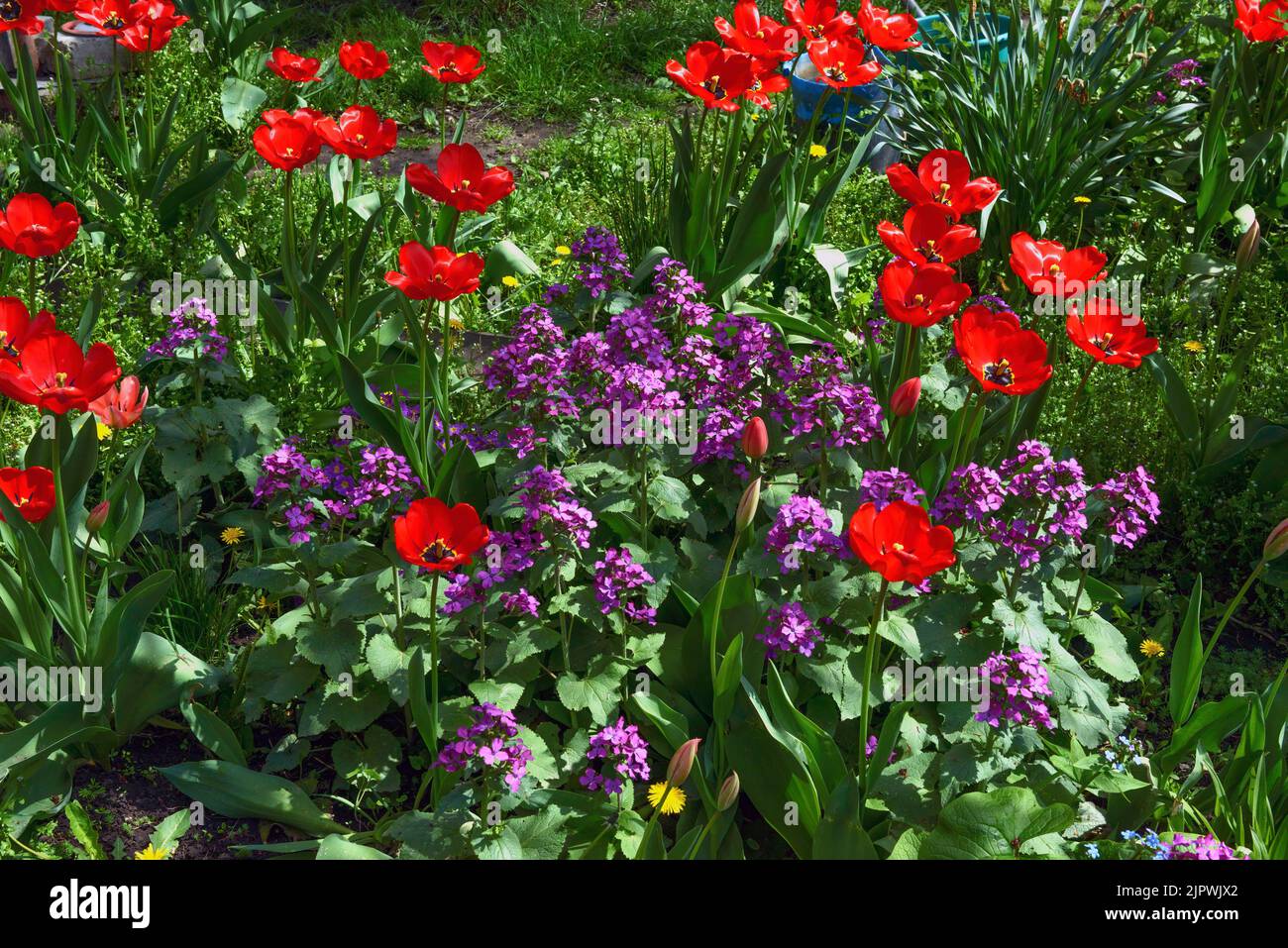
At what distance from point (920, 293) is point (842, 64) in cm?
110

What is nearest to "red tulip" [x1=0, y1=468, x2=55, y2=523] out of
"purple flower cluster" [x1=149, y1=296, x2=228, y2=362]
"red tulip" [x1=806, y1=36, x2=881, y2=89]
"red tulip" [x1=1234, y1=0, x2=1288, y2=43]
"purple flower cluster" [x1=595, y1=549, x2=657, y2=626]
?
"purple flower cluster" [x1=149, y1=296, x2=228, y2=362]

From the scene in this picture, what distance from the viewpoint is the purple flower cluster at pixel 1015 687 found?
7.27ft

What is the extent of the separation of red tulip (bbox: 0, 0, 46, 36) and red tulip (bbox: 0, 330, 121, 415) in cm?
175

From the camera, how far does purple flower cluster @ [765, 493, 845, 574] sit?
235cm

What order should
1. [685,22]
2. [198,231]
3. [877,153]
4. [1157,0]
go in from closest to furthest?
[198,231]
[877,153]
[1157,0]
[685,22]

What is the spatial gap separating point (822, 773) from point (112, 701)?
1.41m

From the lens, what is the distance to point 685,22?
596cm

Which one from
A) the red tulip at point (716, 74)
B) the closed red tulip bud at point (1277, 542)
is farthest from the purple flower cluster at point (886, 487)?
the red tulip at point (716, 74)

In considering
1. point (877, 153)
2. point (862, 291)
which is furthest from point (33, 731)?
point (877, 153)

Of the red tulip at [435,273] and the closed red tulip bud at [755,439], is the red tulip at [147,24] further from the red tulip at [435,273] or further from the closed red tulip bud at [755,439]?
the closed red tulip bud at [755,439]

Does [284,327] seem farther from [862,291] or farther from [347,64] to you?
[862,291]

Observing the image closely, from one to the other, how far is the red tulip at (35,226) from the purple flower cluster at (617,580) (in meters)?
1.28

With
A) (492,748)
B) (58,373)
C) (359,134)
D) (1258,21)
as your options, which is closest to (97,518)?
(58,373)
